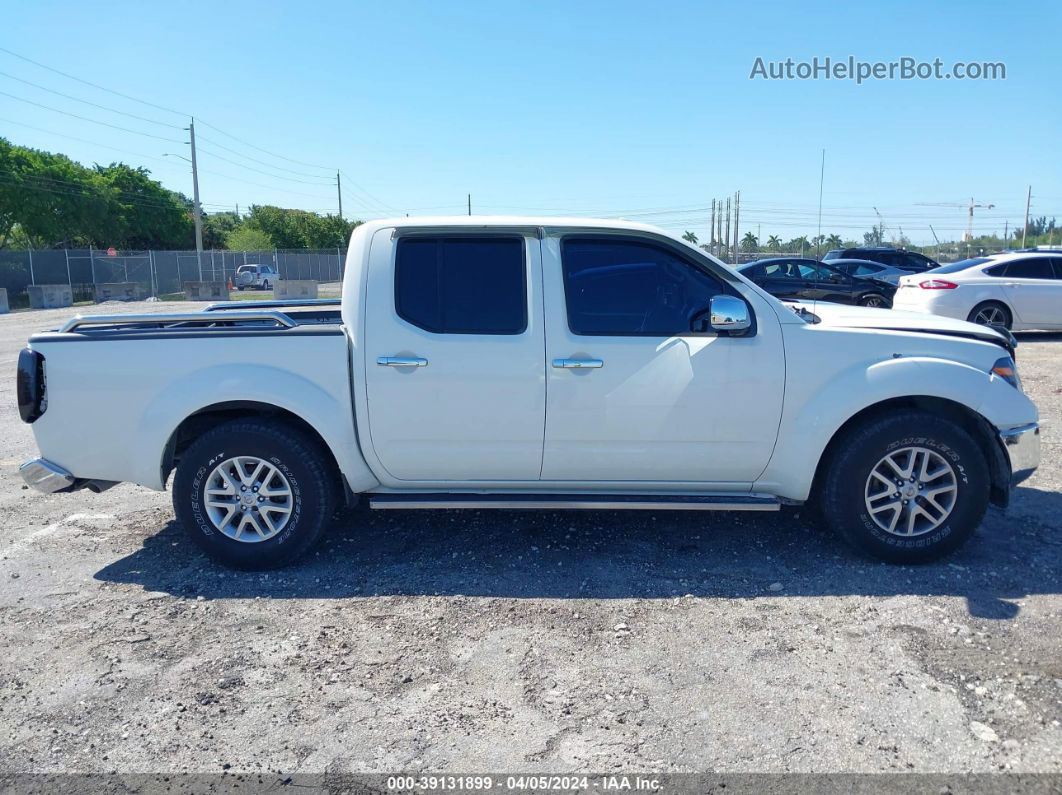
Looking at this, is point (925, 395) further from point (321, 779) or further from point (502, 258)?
point (321, 779)

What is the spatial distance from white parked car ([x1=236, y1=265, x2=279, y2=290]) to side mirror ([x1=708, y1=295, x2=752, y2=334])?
42440mm

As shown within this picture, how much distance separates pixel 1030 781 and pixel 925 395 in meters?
2.20

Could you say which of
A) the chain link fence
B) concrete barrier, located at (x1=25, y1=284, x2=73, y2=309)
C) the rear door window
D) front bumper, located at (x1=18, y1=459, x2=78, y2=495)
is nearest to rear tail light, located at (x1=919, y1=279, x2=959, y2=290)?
the rear door window

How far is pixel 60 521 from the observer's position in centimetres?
560

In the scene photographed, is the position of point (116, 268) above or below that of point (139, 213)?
below

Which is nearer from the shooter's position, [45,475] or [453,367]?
[453,367]

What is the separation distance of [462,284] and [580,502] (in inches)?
55.3

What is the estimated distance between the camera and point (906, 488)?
179 inches

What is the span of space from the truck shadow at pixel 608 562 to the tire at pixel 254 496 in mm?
161

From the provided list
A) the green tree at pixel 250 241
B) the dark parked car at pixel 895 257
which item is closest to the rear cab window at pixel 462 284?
the dark parked car at pixel 895 257

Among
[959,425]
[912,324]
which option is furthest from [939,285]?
[959,425]

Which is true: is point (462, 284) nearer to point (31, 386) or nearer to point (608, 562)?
point (608, 562)

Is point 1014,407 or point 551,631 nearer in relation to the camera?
point 551,631

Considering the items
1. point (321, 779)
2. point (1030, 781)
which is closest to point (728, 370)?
point (1030, 781)
